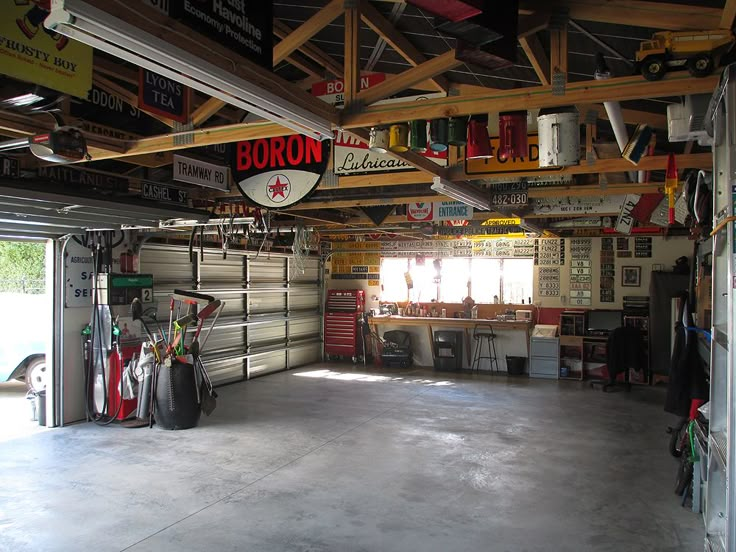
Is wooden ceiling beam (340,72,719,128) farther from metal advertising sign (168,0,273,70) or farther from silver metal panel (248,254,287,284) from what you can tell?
silver metal panel (248,254,287,284)

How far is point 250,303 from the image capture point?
397 inches

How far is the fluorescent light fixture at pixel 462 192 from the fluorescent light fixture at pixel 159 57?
76.5 inches

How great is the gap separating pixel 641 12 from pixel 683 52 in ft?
0.98

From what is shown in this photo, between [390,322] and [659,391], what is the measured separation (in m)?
4.89

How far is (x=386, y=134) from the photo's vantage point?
313 cm

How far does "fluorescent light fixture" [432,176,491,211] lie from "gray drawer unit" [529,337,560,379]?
17.4 ft

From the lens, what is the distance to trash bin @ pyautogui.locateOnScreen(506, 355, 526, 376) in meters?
10.4

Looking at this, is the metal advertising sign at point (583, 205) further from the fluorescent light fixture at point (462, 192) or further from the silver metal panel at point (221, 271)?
the silver metal panel at point (221, 271)

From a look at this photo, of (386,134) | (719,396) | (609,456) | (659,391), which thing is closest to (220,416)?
(609,456)

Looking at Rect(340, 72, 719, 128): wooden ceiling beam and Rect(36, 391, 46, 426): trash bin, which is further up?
Rect(340, 72, 719, 128): wooden ceiling beam

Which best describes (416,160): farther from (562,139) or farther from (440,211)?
(440,211)

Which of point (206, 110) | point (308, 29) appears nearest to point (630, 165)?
point (308, 29)

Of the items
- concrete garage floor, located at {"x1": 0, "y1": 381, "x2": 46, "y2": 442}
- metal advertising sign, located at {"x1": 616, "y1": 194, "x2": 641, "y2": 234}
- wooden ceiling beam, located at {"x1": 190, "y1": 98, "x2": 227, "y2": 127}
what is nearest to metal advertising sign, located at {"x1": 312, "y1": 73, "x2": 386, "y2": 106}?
wooden ceiling beam, located at {"x1": 190, "y1": 98, "x2": 227, "y2": 127}

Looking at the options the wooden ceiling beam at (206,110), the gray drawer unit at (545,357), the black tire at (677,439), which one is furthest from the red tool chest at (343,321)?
the wooden ceiling beam at (206,110)
